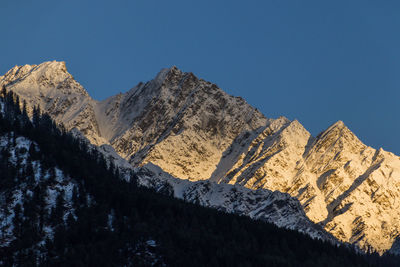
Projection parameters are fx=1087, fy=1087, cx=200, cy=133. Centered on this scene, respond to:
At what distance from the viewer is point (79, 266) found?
199625 mm

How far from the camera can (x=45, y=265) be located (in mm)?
199750

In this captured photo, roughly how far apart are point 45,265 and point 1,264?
8088mm

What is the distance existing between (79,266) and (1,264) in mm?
14354

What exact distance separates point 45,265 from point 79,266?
6266mm

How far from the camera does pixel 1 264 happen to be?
19975 cm
